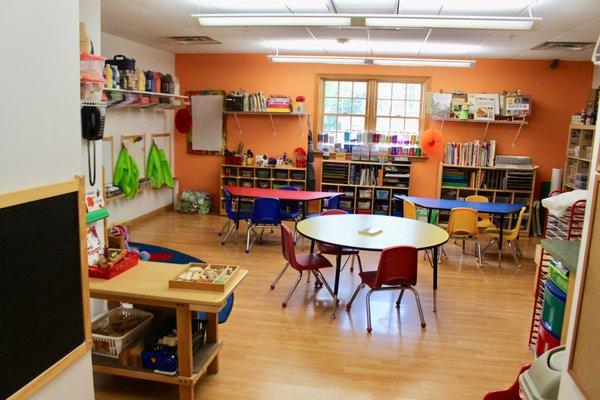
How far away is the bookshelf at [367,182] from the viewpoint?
27.8 feet

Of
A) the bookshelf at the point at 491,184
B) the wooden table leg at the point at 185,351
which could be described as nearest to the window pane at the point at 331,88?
the bookshelf at the point at 491,184

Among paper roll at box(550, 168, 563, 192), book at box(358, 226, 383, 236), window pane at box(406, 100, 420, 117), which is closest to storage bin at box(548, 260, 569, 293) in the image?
book at box(358, 226, 383, 236)

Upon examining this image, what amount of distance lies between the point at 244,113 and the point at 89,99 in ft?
18.9

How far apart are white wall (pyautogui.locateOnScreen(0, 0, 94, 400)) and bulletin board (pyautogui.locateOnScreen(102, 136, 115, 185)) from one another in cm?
526

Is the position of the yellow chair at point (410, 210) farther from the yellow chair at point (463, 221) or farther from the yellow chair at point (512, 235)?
A: the yellow chair at point (512, 235)

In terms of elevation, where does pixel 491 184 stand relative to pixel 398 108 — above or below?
below

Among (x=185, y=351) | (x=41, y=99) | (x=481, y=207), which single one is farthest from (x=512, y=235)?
(x=41, y=99)

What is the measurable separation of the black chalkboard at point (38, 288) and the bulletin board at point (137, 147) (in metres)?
5.70

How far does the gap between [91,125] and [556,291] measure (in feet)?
11.0

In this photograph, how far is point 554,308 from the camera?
3188mm

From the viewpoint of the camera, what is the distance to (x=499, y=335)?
169 inches

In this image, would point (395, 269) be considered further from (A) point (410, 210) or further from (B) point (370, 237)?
(A) point (410, 210)

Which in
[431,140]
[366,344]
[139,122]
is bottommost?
[366,344]

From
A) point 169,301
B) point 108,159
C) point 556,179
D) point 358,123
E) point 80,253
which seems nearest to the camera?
point 80,253
